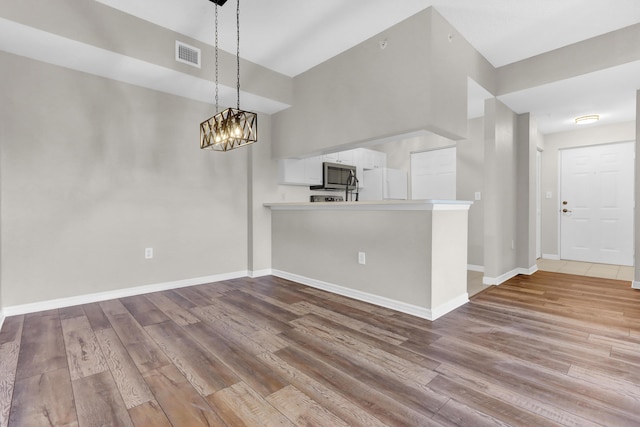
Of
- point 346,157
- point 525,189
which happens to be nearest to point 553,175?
point 525,189

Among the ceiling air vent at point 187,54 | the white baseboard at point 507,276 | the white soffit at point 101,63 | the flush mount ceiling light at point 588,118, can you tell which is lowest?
the white baseboard at point 507,276

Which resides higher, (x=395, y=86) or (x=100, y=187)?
(x=395, y=86)

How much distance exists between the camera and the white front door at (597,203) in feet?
16.3

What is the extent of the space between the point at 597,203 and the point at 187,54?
6.48 metres

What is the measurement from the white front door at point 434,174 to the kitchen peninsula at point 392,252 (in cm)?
232

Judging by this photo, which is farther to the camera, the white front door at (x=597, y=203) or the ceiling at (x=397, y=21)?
the white front door at (x=597, y=203)

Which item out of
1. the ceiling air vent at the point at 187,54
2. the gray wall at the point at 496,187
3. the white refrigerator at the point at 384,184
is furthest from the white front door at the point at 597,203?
the ceiling air vent at the point at 187,54

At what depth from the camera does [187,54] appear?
10.0ft

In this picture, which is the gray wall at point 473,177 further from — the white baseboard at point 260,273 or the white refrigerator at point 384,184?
the white baseboard at point 260,273

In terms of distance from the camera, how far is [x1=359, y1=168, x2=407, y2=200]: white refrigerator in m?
5.59

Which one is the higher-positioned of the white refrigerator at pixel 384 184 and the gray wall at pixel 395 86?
the gray wall at pixel 395 86

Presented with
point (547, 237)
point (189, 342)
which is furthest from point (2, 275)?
point (547, 237)

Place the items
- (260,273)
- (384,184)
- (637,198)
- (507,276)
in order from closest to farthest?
(637,198)
(507,276)
(260,273)
(384,184)

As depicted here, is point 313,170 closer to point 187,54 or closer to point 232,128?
point 187,54
